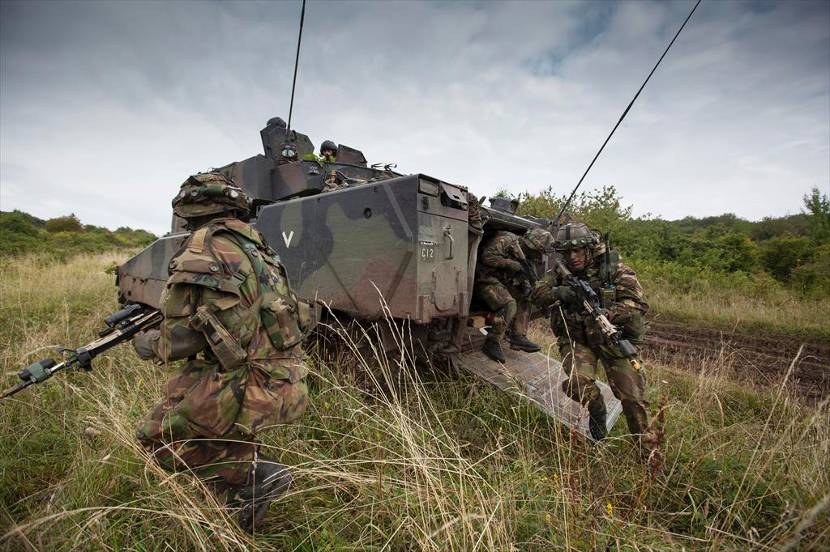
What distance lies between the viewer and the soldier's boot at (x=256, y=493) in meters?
1.95

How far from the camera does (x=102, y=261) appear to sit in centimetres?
1284

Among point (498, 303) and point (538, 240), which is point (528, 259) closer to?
point (538, 240)

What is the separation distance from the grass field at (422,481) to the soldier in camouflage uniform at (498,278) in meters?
0.94

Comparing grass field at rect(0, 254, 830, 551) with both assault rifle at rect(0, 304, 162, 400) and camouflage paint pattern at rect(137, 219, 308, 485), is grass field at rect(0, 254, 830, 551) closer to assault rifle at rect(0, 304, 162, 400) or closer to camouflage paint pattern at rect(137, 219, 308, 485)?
camouflage paint pattern at rect(137, 219, 308, 485)

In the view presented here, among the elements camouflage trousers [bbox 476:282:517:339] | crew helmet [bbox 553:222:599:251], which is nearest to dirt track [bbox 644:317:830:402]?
camouflage trousers [bbox 476:282:517:339]

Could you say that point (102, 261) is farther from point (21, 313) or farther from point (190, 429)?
point (190, 429)

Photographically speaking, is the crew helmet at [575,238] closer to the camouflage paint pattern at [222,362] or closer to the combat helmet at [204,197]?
the camouflage paint pattern at [222,362]

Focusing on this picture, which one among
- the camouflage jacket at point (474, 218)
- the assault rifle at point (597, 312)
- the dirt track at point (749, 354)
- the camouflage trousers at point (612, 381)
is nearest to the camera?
the assault rifle at point (597, 312)

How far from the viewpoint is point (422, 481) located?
2031 millimetres

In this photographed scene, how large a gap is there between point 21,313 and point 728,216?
34933 millimetres

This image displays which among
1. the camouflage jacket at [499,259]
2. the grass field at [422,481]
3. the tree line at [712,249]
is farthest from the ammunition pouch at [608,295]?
the tree line at [712,249]

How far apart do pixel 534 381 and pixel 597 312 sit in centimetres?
124

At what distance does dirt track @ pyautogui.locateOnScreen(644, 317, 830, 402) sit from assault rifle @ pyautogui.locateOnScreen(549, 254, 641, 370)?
2.35m

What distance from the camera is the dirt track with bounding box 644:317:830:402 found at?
530 centimetres
